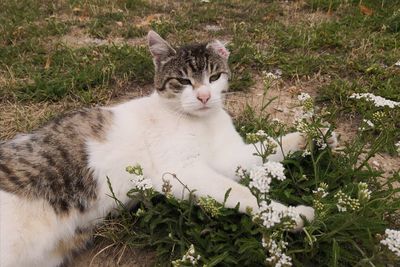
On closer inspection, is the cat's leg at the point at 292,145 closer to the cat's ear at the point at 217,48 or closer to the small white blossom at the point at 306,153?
the small white blossom at the point at 306,153

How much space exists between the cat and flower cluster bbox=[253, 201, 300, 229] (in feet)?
2.16

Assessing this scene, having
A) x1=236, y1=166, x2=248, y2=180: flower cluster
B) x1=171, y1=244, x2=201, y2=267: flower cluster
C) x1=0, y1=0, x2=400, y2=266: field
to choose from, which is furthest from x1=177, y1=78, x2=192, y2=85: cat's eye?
x1=171, y1=244, x2=201, y2=267: flower cluster

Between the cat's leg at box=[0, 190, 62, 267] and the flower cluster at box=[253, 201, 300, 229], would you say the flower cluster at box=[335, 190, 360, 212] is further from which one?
the cat's leg at box=[0, 190, 62, 267]

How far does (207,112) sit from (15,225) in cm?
169

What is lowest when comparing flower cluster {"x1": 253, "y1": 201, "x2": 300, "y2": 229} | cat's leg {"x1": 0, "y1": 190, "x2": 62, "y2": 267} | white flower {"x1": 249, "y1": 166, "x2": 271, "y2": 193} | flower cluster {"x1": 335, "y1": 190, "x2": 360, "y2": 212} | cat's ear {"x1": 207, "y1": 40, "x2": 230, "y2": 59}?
cat's leg {"x1": 0, "y1": 190, "x2": 62, "y2": 267}

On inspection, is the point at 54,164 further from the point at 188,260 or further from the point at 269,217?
the point at 269,217

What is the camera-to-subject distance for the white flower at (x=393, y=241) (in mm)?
1692

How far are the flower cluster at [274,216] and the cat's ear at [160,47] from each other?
2150 mm

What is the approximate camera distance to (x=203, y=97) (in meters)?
3.24

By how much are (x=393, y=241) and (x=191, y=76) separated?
2.17 m

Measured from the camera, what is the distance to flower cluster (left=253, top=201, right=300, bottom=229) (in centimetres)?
189

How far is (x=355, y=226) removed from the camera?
8.23 ft

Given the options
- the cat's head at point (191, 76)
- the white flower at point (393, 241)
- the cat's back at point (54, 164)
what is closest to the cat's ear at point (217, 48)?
the cat's head at point (191, 76)

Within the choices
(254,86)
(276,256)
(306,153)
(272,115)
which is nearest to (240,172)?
(306,153)
